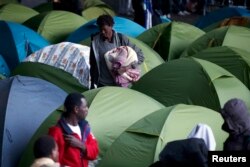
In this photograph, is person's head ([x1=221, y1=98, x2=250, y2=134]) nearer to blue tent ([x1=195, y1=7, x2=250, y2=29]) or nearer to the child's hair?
the child's hair

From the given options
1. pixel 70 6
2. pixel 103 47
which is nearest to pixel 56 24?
pixel 70 6

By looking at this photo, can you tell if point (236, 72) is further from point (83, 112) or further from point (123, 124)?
point (83, 112)

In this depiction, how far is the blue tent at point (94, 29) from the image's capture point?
13664mm

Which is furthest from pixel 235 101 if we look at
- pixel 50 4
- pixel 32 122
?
pixel 50 4

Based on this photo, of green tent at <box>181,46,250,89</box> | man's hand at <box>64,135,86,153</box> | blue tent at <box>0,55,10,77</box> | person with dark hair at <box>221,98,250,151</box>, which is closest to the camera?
person with dark hair at <box>221,98,250,151</box>

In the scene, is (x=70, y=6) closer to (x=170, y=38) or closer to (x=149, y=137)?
(x=170, y=38)

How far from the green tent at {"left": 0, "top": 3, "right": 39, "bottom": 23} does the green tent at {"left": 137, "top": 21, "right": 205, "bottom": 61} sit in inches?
113

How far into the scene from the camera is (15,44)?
1291cm

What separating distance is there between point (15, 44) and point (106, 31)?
3793mm

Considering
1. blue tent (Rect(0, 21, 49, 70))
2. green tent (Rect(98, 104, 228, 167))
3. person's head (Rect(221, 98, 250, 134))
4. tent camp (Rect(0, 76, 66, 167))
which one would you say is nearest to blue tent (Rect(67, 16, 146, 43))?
blue tent (Rect(0, 21, 49, 70))

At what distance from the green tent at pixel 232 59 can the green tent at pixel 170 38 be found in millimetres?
2138

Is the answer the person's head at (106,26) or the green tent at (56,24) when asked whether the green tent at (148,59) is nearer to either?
the person's head at (106,26)

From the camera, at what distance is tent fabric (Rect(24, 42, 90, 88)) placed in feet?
37.8

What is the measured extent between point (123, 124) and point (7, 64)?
4.68 meters
